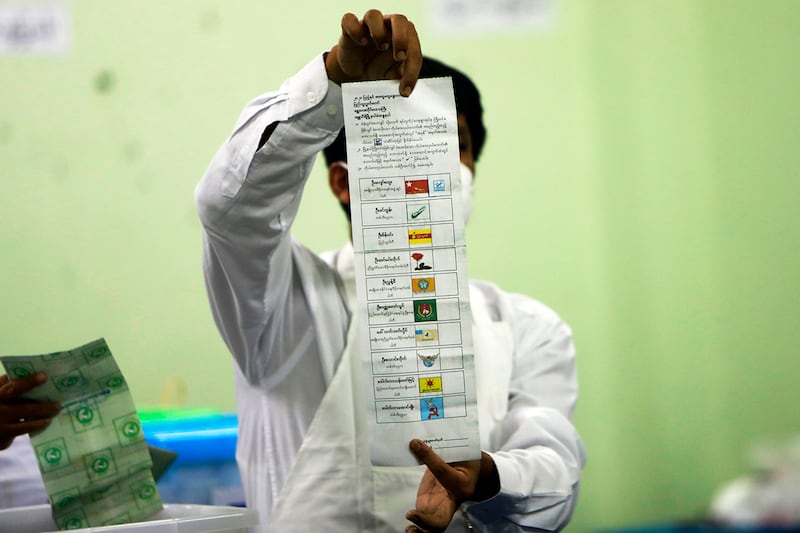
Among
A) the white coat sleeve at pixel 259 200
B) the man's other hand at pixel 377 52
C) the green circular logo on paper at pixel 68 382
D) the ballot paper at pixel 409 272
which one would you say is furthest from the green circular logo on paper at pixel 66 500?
the man's other hand at pixel 377 52

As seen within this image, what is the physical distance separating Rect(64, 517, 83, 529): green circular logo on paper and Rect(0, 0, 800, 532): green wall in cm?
46

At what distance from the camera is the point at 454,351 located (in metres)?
0.70

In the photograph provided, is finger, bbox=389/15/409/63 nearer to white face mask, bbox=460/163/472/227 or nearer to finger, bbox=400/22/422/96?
finger, bbox=400/22/422/96

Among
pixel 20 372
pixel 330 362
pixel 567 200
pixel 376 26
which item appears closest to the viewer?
pixel 376 26

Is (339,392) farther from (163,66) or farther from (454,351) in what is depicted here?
(163,66)

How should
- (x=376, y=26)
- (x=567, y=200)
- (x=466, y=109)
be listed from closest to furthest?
(x=376, y=26)
(x=466, y=109)
(x=567, y=200)

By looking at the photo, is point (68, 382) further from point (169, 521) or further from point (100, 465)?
point (169, 521)

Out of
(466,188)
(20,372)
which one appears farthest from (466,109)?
(20,372)

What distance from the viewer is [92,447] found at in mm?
840

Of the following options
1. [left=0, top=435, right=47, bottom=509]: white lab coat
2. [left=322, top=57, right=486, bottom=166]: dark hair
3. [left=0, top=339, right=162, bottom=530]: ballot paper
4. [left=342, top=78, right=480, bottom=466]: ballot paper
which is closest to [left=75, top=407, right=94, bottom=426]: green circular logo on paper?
[left=0, top=339, right=162, bottom=530]: ballot paper

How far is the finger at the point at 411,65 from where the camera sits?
2.24 feet

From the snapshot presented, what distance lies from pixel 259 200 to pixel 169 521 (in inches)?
11.4

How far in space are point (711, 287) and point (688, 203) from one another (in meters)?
0.15

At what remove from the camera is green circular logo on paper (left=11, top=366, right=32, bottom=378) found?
2.61ft
